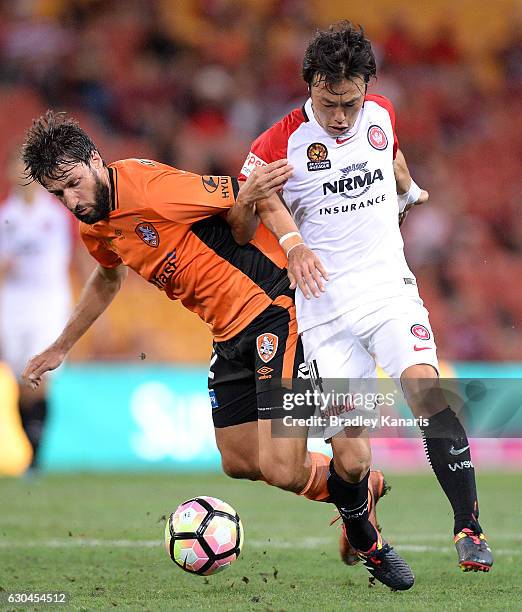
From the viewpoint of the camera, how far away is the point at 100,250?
18.0 feet

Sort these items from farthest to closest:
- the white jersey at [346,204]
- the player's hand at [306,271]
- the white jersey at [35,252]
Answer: the white jersey at [35,252], the white jersey at [346,204], the player's hand at [306,271]

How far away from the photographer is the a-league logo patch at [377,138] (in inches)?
204

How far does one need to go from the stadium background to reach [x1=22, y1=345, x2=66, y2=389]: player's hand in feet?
19.4

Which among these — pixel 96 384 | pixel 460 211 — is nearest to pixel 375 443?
pixel 96 384

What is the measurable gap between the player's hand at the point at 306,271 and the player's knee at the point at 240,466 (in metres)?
1.14

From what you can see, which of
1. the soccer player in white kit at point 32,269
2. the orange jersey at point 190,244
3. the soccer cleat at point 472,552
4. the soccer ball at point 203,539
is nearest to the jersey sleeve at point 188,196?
the orange jersey at point 190,244

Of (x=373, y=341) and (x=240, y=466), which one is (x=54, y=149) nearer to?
(x=373, y=341)

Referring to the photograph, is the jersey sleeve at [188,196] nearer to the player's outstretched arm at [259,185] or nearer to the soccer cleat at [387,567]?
the player's outstretched arm at [259,185]

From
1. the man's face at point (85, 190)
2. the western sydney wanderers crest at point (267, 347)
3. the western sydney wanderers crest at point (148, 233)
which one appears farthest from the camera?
the western sydney wanderers crest at point (267, 347)

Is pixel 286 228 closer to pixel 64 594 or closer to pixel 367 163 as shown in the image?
pixel 367 163

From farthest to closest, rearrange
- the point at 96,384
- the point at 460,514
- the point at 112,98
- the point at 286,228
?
1. the point at 112,98
2. the point at 96,384
3. the point at 286,228
4. the point at 460,514

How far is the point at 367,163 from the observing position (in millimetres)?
5121

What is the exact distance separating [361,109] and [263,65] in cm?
1003

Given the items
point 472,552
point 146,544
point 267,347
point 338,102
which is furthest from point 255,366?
point 146,544
